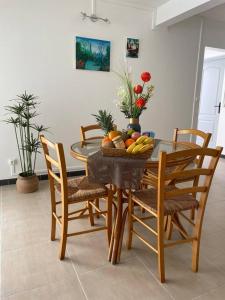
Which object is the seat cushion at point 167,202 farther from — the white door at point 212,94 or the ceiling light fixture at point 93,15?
the white door at point 212,94

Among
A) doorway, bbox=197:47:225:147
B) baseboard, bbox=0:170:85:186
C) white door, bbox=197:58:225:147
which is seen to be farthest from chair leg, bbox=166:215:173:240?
white door, bbox=197:58:225:147

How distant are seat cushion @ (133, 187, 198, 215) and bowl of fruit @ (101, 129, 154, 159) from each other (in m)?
0.32

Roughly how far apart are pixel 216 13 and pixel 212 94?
81.5 inches

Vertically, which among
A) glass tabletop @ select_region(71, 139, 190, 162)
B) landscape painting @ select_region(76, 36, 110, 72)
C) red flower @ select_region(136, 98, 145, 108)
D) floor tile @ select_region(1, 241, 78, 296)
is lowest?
floor tile @ select_region(1, 241, 78, 296)

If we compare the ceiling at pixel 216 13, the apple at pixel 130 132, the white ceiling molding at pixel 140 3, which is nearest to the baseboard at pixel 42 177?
the apple at pixel 130 132

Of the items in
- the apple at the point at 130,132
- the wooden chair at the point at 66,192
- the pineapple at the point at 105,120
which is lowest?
the wooden chair at the point at 66,192

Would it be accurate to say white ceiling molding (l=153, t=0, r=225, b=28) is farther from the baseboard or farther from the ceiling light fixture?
the baseboard

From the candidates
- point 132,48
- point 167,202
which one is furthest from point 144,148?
point 132,48

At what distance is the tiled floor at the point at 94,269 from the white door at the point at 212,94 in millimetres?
3899

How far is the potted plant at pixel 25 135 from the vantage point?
2.81 metres

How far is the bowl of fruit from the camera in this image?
1529 millimetres

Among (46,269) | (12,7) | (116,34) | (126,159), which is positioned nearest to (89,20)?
(116,34)

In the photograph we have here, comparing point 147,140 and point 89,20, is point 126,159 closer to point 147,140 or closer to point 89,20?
point 147,140

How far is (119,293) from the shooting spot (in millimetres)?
1434
